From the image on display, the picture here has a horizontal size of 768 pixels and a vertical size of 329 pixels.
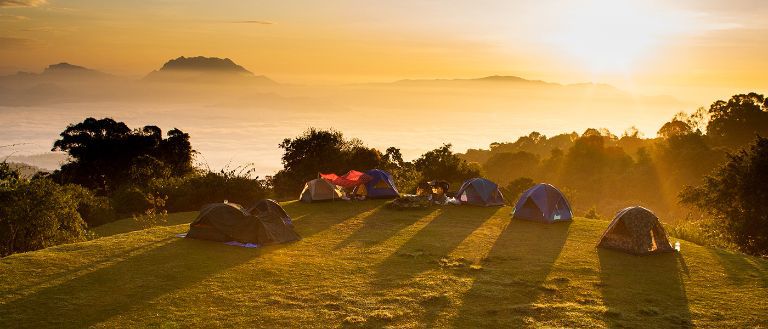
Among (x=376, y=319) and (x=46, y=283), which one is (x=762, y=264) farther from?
(x=46, y=283)

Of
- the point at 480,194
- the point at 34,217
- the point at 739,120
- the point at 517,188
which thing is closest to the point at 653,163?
the point at 739,120

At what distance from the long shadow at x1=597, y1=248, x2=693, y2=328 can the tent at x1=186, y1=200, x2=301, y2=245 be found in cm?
1105

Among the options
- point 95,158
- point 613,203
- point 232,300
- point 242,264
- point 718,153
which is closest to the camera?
point 232,300

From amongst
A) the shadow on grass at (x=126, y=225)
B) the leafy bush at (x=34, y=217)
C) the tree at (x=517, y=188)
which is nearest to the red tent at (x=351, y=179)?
the shadow on grass at (x=126, y=225)

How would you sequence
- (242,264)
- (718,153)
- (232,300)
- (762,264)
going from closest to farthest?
(232,300) < (242,264) < (762,264) < (718,153)

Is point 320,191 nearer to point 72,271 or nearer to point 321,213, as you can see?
point 321,213

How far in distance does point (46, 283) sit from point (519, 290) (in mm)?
12619

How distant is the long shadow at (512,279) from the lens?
1223 cm

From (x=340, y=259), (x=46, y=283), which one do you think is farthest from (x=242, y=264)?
(x=46, y=283)

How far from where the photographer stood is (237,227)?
18734 millimetres

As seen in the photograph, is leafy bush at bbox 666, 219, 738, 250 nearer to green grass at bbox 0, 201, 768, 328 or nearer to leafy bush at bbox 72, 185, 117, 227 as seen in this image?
green grass at bbox 0, 201, 768, 328

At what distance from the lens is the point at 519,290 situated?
46.6ft

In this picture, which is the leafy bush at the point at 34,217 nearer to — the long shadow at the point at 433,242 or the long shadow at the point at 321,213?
the long shadow at the point at 321,213

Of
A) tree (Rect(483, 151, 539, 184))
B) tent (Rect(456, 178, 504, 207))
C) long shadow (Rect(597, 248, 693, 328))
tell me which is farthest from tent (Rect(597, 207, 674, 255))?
tree (Rect(483, 151, 539, 184))
